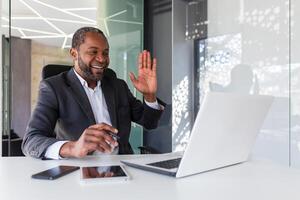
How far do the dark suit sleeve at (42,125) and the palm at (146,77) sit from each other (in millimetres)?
402

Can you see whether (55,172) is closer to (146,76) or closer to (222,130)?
(222,130)

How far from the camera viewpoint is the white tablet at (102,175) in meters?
0.81

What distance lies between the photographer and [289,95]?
238 centimetres

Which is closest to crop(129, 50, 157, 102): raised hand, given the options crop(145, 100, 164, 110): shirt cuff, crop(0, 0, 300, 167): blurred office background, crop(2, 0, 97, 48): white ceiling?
crop(145, 100, 164, 110): shirt cuff

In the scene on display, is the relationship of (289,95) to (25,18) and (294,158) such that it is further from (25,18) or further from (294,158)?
(25,18)

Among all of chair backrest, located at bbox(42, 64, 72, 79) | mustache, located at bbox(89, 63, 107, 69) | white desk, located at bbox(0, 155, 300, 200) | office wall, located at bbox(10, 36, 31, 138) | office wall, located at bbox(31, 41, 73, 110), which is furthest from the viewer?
office wall, located at bbox(31, 41, 73, 110)

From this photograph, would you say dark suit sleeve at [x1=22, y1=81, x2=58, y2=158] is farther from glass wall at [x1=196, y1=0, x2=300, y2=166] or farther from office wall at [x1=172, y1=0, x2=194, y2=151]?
office wall at [x1=172, y1=0, x2=194, y2=151]

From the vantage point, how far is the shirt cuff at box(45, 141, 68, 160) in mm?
1091

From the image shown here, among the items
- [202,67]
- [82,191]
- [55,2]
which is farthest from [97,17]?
[82,191]

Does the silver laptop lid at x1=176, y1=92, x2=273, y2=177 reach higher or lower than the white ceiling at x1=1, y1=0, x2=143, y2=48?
lower

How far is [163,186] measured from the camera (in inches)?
31.0

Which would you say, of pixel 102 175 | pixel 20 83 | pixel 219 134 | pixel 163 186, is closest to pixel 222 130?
pixel 219 134

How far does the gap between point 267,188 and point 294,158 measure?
176 cm

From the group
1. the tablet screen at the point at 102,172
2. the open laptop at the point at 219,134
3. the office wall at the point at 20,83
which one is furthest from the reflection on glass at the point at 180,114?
the tablet screen at the point at 102,172
